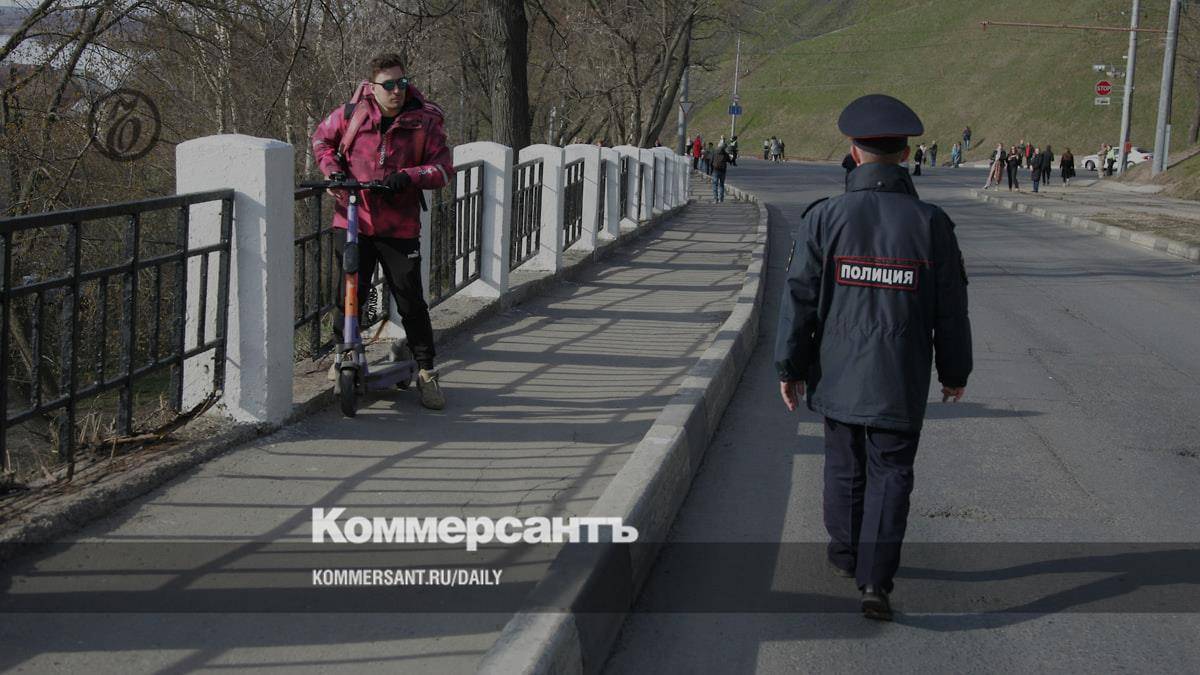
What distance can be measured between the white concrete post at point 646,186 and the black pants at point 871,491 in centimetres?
1913

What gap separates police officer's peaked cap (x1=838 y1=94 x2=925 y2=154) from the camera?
4465 millimetres

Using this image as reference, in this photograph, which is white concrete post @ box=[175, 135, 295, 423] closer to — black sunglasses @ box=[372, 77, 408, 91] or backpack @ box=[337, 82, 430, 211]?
backpack @ box=[337, 82, 430, 211]

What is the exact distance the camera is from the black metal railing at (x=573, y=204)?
51.8 ft

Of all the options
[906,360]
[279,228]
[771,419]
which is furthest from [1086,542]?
[279,228]

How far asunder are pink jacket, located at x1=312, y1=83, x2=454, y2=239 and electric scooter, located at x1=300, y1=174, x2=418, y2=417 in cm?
14

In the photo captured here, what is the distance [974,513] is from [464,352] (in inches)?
167

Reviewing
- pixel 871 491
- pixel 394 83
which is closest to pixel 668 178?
pixel 394 83

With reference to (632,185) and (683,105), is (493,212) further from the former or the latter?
(683,105)

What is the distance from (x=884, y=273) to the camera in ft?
14.5

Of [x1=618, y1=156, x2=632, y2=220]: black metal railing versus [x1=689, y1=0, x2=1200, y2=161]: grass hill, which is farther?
[x1=689, y1=0, x2=1200, y2=161]: grass hill

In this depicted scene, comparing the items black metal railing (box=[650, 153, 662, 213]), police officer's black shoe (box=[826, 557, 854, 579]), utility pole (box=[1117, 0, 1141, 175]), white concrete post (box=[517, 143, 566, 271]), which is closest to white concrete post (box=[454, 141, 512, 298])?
white concrete post (box=[517, 143, 566, 271])

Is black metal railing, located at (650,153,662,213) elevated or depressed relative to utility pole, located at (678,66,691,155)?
depressed

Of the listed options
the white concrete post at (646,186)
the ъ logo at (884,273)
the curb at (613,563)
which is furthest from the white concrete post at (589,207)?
the ъ logo at (884,273)

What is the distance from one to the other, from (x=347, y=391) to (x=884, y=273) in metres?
3.15
